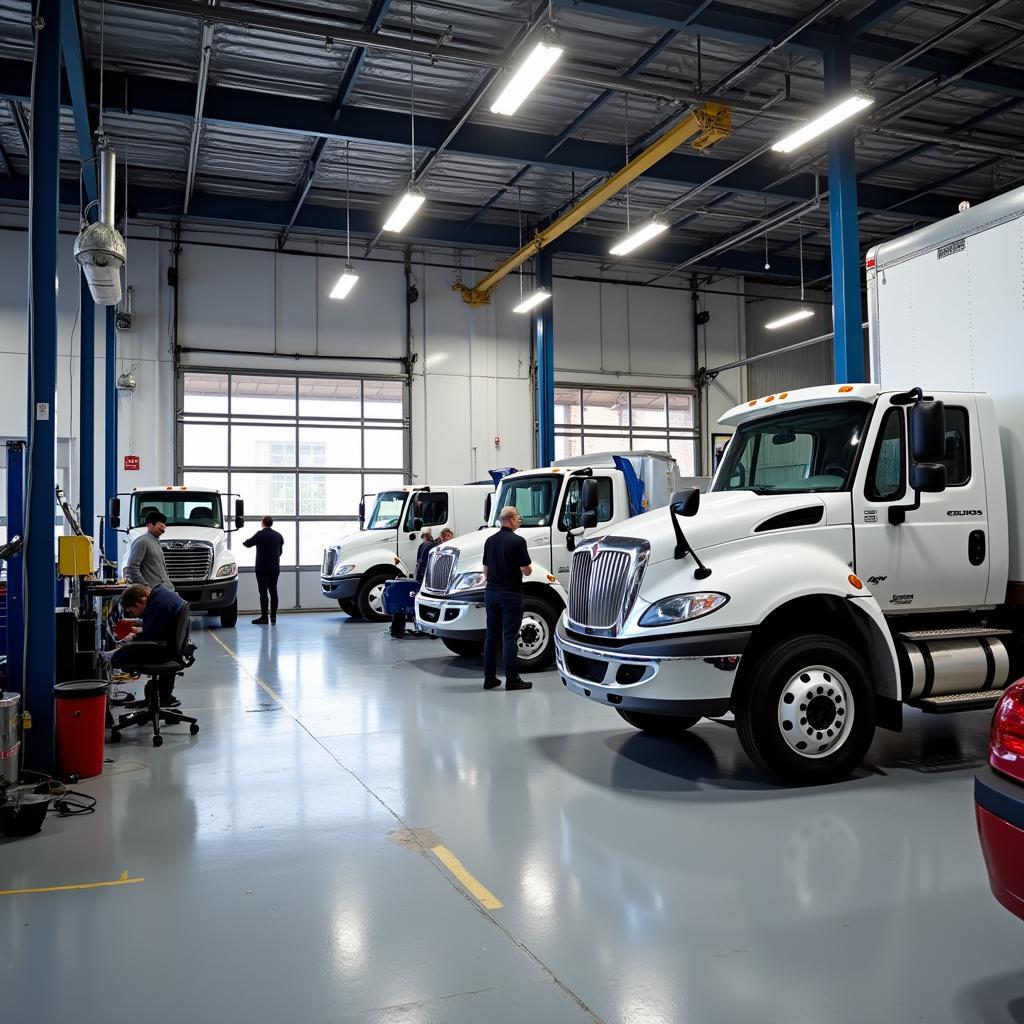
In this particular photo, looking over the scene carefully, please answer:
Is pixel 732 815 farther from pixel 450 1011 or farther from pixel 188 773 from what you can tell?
pixel 188 773

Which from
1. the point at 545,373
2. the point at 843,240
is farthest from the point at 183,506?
the point at 843,240

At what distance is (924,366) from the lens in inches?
255

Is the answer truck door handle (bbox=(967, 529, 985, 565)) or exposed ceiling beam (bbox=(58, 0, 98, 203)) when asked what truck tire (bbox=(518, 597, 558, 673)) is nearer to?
truck door handle (bbox=(967, 529, 985, 565))

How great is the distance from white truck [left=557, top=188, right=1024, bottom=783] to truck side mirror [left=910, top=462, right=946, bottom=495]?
1 centimetres

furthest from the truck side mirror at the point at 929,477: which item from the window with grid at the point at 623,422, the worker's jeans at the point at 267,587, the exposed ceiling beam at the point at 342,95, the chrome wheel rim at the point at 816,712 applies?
the window with grid at the point at 623,422

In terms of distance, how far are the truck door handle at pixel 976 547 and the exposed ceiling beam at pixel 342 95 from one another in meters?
8.47

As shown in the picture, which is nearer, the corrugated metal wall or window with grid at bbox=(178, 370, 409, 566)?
window with grid at bbox=(178, 370, 409, 566)

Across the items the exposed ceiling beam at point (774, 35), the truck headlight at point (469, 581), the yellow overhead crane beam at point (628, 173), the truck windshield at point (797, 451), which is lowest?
the truck headlight at point (469, 581)

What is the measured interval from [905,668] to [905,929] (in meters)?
2.35

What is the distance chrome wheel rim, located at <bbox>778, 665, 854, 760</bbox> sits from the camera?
525cm

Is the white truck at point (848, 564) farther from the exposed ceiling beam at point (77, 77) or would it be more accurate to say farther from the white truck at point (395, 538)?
the white truck at point (395, 538)

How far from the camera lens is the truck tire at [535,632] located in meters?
9.74

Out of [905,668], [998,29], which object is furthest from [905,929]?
[998,29]

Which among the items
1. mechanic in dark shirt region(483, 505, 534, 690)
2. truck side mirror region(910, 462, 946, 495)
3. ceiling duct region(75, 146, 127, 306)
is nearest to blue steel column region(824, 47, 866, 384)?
mechanic in dark shirt region(483, 505, 534, 690)
